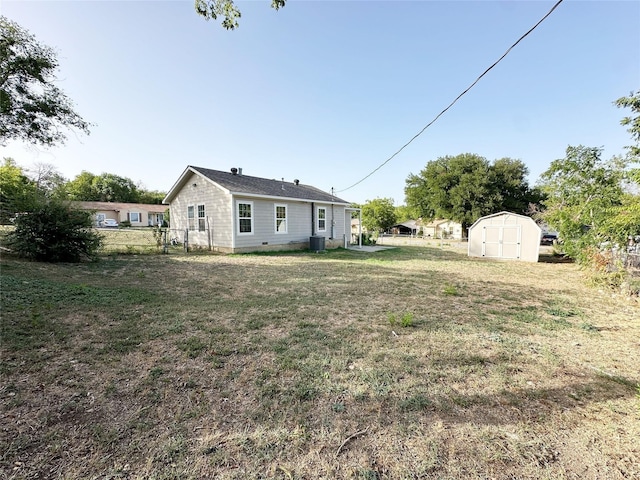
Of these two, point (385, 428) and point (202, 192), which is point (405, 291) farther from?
point (202, 192)

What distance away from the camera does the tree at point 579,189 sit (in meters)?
10.1

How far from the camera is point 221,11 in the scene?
4.73 metres

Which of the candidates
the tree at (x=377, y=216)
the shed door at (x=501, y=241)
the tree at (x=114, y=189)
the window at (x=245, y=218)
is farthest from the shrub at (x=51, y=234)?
the tree at (x=114, y=189)

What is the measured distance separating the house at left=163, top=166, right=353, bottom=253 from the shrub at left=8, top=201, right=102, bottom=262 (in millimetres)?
5004

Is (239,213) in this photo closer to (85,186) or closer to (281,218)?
(281,218)

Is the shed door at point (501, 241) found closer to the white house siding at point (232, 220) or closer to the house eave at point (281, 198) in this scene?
the house eave at point (281, 198)

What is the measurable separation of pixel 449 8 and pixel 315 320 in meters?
8.16

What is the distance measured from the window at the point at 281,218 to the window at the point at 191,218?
442cm

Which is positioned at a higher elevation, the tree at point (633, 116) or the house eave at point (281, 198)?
the tree at point (633, 116)

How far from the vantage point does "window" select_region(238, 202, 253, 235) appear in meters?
12.3

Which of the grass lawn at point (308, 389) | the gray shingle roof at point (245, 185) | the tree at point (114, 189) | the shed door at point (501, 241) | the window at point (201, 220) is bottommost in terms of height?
the grass lawn at point (308, 389)

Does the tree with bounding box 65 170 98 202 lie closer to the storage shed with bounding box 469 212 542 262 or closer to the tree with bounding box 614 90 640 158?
the storage shed with bounding box 469 212 542 262

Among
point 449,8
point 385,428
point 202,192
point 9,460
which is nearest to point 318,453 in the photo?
point 385,428

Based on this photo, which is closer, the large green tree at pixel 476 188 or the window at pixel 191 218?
the window at pixel 191 218
